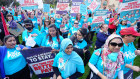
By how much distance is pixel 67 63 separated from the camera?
2004mm

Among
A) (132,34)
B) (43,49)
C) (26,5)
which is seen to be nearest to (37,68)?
(43,49)

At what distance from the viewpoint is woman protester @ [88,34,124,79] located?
→ 175 centimetres

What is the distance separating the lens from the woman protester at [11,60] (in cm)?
228

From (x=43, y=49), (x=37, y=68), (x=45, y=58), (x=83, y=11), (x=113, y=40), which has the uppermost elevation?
(x=83, y=11)

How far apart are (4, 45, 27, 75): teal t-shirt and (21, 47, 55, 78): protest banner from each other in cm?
13

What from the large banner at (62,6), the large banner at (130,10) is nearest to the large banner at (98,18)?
the large banner at (130,10)

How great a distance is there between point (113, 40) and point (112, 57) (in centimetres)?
29

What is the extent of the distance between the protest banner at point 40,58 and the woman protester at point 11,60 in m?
0.15

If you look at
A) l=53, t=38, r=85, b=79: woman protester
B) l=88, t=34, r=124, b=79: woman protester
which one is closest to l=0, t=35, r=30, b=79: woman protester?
l=53, t=38, r=85, b=79: woman protester

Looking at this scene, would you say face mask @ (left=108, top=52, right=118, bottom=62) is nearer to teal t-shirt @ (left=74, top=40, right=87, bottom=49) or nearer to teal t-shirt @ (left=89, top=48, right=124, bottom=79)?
teal t-shirt @ (left=89, top=48, right=124, bottom=79)

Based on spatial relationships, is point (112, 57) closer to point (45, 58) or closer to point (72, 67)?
point (72, 67)

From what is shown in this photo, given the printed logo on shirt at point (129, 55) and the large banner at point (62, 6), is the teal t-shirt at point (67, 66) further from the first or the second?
the large banner at point (62, 6)

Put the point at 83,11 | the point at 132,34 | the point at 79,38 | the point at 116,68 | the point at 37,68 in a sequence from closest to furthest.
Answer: the point at 116,68 < the point at 132,34 < the point at 37,68 < the point at 79,38 < the point at 83,11

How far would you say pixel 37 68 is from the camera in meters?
2.74
